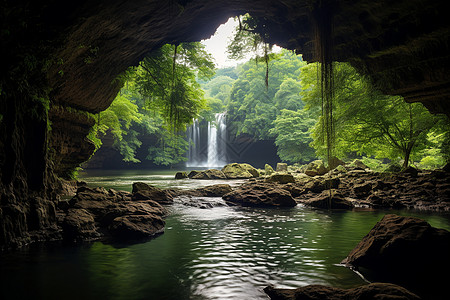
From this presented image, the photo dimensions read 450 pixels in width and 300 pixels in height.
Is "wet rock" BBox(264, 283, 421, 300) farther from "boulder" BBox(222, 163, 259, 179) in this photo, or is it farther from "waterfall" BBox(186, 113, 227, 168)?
"waterfall" BBox(186, 113, 227, 168)

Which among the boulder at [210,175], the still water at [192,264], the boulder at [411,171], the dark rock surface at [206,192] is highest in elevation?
the boulder at [411,171]

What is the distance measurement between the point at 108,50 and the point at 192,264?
7.46 metres

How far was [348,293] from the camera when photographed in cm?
381

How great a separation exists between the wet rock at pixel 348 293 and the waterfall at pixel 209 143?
132 ft

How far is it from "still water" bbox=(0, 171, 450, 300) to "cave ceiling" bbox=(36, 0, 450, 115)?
486cm

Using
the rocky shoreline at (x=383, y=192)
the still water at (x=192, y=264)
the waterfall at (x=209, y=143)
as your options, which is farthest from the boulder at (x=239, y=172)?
the still water at (x=192, y=264)

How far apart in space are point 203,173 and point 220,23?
16979mm

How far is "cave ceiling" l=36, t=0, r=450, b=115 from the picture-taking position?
732 centimetres

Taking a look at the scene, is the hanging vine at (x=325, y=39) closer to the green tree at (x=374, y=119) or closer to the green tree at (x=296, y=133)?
the green tree at (x=374, y=119)

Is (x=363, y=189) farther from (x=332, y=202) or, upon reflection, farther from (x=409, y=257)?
(x=409, y=257)

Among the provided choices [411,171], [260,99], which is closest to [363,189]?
[411,171]

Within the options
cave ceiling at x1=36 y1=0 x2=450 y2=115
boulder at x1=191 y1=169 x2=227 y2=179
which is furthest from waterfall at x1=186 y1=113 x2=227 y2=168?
cave ceiling at x1=36 y1=0 x2=450 y2=115

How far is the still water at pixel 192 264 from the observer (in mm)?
4492

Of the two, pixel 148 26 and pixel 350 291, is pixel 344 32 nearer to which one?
pixel 148 26
